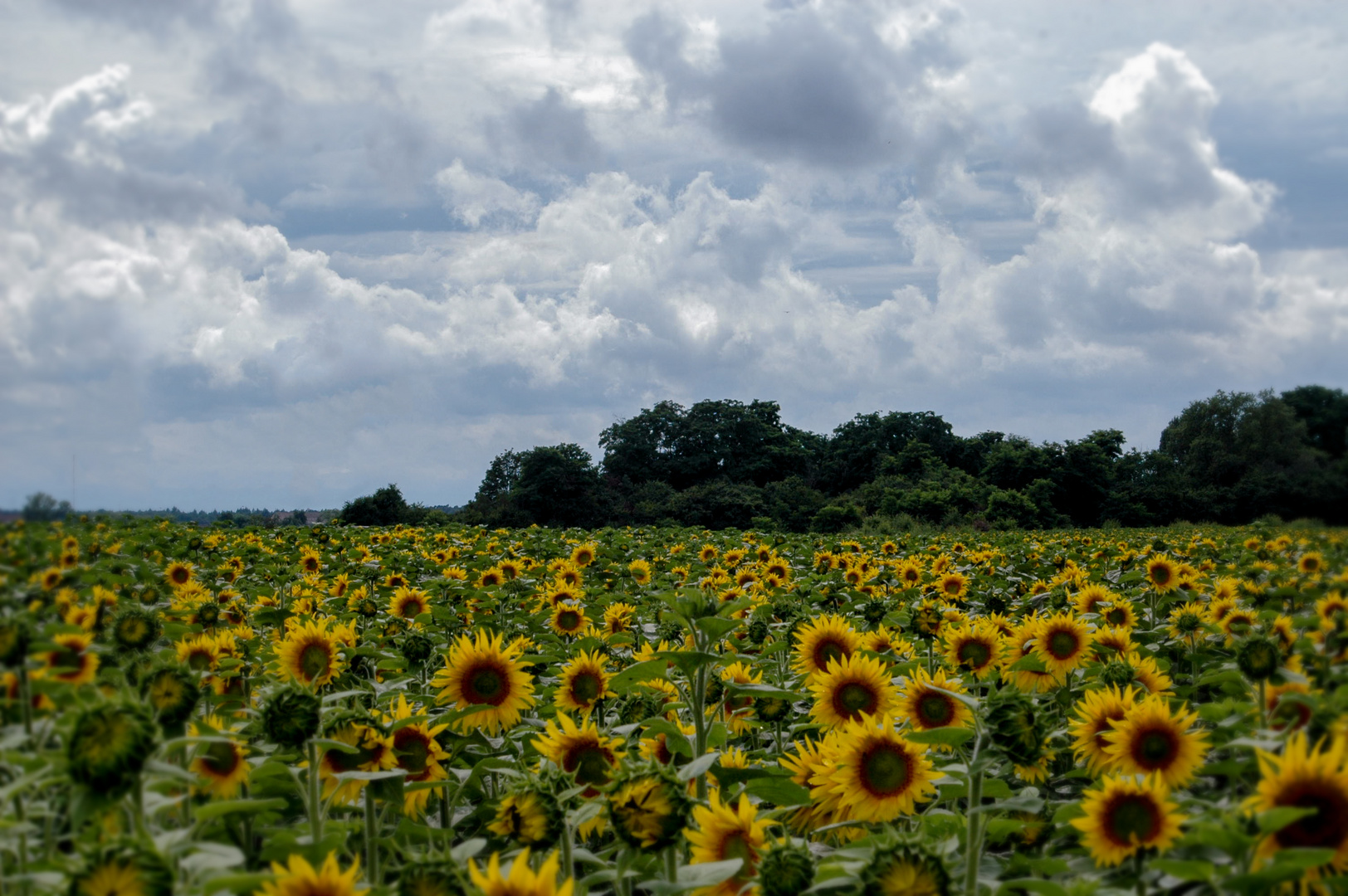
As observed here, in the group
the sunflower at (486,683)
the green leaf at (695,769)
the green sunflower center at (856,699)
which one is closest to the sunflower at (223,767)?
the green leaf at (695,769)

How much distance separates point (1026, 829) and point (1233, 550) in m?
4.21

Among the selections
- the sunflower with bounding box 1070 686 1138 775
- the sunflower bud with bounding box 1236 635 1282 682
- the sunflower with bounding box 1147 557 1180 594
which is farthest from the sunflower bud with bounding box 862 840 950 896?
the sunflower with bounding box 1147 557 1180 594

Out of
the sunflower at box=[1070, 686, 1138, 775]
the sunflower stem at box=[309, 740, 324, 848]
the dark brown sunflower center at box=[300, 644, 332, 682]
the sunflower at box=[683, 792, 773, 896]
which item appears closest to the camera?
the sunflower stem at box=[309, 740, 324, 848]

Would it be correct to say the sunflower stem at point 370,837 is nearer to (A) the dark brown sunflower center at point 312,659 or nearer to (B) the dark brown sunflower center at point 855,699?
(A) the dark brown sunflower center at point 312,659

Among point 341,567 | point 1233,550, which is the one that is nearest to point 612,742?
point 1233,550

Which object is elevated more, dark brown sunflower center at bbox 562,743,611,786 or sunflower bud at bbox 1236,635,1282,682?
sunflower bud at bbox 1236,635,1282,682

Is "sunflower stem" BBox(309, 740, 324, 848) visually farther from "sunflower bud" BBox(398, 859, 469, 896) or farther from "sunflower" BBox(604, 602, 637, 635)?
"sunflower" BBox(604, 602, 637, 635)

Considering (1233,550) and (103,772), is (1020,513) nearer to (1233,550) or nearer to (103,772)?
(1233,550)

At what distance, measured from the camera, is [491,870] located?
177 centimetres

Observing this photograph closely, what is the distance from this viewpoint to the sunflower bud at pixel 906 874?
191 centimetres

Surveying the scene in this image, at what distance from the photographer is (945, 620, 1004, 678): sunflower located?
4859mm

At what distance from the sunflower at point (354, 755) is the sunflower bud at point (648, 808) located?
910mm

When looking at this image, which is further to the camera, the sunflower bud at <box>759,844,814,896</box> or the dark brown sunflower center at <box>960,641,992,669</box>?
the dark brown sunflower center at <box>960,641,992,669</box>

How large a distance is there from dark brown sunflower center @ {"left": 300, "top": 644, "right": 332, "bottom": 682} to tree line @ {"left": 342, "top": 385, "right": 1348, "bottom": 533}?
3472mm
